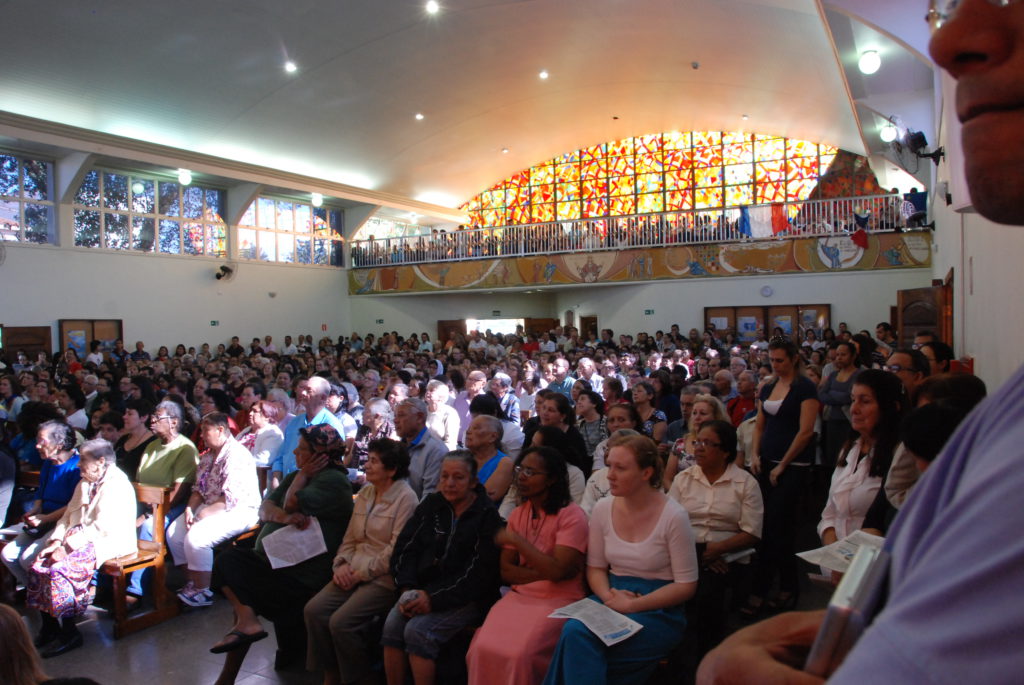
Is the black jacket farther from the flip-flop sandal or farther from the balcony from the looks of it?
the balcony

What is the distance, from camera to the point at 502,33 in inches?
580

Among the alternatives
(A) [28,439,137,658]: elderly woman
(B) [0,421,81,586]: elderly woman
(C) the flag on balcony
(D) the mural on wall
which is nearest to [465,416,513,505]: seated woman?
(A) [28,439,137,658]: elderly woman

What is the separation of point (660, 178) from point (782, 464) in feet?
63.5

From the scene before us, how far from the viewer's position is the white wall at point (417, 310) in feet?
69.6

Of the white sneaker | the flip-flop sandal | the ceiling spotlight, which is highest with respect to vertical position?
the ceiling spotlight

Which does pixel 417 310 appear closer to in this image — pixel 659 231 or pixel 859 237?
pixel 659 231

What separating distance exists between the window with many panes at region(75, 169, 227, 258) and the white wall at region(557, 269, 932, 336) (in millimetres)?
10045

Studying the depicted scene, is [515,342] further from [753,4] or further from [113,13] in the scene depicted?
[113,13]

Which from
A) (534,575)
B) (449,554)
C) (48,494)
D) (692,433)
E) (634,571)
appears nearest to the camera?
(634,571)

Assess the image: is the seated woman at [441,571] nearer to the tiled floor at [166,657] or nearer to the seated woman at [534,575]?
the seated woman at [534,575]

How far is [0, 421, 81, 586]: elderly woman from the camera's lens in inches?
176

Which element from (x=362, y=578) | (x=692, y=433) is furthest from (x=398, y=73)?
(x=362, y=578)

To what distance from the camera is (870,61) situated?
7.81 meters

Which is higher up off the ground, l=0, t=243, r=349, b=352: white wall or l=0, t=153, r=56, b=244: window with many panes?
l=0, t=153, r=56, b=244: window with many panes
